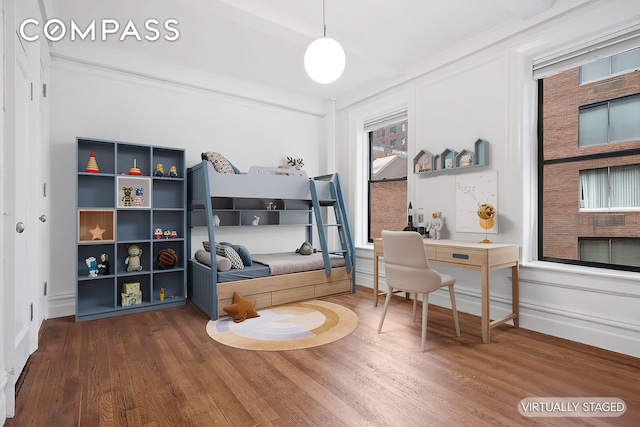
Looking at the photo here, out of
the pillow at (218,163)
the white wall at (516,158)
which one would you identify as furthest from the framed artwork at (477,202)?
the pillow at (218,163)

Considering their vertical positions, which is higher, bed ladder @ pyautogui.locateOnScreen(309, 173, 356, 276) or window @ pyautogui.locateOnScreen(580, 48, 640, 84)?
window @ pyautogui.locateOnScreen(580, 48, 640, 84)

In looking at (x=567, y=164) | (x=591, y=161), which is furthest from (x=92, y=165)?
(x=591, y=161)

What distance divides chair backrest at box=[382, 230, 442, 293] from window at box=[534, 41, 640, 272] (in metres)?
1.30

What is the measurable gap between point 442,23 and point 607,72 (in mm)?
1417

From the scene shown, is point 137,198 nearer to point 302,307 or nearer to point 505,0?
point 302,307

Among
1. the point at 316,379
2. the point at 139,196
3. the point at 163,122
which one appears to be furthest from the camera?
the point at 163,122

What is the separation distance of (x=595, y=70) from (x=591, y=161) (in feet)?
2.58

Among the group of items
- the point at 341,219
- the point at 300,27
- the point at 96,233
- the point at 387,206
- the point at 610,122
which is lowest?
the point at 96,233

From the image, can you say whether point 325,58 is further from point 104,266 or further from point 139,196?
point 104,266

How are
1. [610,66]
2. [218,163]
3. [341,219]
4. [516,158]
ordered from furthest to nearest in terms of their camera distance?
[341,219]
[218,163]
[516,158]
[610,66]

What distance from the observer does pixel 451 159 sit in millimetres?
3525

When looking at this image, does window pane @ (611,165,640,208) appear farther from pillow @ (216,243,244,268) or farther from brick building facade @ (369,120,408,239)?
pillow @ (216,243,244,268)

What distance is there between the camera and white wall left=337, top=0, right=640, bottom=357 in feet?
8.13

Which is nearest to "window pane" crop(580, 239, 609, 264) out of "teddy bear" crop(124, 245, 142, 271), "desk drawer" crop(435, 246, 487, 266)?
"desk drawer" crop(435, 246, 487, 266)
